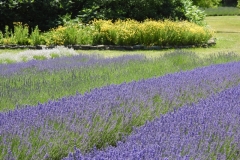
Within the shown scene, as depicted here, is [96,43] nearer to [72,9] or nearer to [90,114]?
[72,9]

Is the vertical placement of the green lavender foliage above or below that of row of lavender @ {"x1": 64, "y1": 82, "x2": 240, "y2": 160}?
above

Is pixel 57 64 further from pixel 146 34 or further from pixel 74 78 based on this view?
pixel 146 34

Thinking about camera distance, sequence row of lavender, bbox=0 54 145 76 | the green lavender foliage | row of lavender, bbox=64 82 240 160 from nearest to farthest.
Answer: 1. row of lavender, bbox=64 82 240 160
2. the green lavender foliage
3. row of lavender, bbox=0 54 145 76

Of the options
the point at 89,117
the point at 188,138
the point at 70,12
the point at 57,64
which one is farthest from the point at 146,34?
the point at 188,138

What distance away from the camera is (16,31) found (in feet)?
→ 46.4

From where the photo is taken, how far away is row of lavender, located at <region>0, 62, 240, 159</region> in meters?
3.34

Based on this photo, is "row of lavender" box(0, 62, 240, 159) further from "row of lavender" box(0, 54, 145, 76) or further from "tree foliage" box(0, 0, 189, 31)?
"tree foliage" box(0, 0, 189, 31)

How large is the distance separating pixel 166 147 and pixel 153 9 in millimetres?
13976

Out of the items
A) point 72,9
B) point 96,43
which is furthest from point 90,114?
point 72,9

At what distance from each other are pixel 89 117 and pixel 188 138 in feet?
3.43

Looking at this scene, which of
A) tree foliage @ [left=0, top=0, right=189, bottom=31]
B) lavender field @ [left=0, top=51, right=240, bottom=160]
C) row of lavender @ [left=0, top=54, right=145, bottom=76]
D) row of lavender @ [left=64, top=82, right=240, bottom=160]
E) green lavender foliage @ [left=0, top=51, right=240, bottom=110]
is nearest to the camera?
row of lavender @ [left=64, top=82, right=240, bottom=160]

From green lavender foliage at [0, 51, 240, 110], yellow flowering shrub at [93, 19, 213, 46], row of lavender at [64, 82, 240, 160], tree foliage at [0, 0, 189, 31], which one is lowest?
row of lavender at [64, 82, 240, 160]

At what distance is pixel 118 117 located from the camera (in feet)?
13.4

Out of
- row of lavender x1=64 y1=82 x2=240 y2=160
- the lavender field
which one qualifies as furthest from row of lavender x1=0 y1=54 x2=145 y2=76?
row of lavender x1=64 y1=82 x2=240 y2=160
